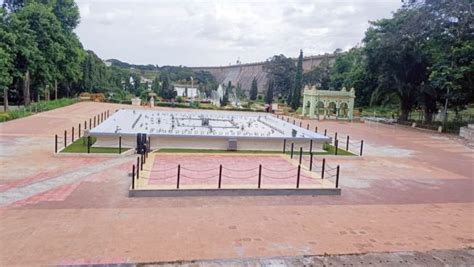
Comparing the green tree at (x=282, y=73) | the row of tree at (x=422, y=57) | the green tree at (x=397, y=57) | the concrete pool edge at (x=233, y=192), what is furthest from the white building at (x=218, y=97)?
the concrete pool edge at (x=233, y=192)

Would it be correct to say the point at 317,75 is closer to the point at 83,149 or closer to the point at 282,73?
→ the point at 282,73

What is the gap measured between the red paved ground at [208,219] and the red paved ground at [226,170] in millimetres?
968

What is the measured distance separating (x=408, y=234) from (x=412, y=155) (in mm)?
10864

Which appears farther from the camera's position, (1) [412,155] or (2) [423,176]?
(1) [412,155]

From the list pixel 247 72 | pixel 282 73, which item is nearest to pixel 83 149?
pixel 282 73

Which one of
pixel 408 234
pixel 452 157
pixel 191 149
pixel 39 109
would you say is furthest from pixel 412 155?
pixel 39 109

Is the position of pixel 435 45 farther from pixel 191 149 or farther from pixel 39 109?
pixel 39 109

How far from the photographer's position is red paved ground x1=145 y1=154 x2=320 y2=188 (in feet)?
33.3

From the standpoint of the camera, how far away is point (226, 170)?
11.7m

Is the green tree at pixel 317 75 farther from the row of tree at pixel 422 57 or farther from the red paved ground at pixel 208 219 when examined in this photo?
the red paved ground at pixel 208 219

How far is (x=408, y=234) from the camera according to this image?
23.7ft

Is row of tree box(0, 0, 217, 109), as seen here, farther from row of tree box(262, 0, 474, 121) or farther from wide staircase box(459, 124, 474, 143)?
wide staircase box(459, 124, 474, 143)

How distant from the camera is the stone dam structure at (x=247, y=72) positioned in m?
69.6

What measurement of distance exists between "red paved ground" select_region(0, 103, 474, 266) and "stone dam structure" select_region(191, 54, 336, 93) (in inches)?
2218
